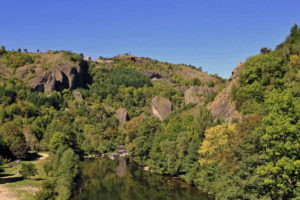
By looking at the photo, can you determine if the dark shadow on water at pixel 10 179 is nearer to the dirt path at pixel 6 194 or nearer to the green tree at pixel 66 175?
the dirt path at pixel 6 194

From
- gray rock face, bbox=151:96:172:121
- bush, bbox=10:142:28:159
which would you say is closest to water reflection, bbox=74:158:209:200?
bush, bbox=10:142:28:159

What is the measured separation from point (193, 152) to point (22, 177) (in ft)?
134

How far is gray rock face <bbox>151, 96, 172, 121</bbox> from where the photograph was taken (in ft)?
609

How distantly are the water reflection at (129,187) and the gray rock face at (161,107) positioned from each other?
105862 millimetres

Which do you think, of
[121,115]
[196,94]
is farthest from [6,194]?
[196,94]

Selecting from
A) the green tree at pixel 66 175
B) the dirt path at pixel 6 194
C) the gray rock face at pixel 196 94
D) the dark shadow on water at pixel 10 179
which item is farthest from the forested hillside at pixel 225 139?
the gray rock face at pixel 196 94

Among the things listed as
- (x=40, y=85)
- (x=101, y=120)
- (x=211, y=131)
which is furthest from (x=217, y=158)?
(x=40, y=85)

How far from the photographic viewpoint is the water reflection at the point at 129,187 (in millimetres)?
52781

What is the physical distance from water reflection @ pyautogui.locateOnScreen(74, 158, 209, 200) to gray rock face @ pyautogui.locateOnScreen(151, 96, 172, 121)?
106 m

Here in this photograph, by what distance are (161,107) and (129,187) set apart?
129082mm

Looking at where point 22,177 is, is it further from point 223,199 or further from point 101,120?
point 101,120

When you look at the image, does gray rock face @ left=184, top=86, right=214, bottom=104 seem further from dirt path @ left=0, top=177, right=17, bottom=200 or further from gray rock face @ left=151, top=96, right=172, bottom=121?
dirt path @ left=0, top=177, right=17, bottom=200

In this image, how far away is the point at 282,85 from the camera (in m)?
60.4

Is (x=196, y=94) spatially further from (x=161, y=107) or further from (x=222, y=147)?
(x=222, y=147)
